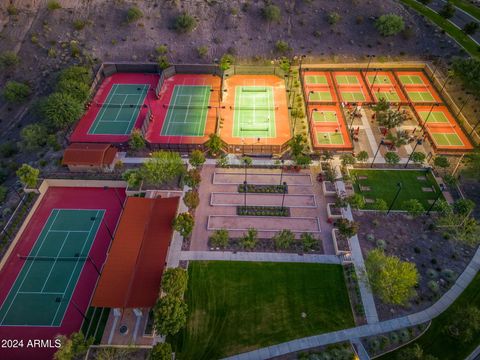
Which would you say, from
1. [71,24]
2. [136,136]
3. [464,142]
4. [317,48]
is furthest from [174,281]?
[71,24]

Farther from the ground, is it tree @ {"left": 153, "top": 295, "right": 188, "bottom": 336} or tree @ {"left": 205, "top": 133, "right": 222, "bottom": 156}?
tree @ {"left": 205, "top": 133, "right": 222, "bottom": 156}

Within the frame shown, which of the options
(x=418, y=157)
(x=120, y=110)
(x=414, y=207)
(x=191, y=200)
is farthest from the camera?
(x=120, y=110)

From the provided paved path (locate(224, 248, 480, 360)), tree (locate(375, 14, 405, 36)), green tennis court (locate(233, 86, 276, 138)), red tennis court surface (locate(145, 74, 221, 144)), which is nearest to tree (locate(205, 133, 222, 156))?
red tennis court surface (locate(145, 74, 221, 144))

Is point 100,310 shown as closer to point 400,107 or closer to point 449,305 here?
point 449,305

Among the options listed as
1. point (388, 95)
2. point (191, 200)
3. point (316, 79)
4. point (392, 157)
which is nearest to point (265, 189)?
point (191, 200)

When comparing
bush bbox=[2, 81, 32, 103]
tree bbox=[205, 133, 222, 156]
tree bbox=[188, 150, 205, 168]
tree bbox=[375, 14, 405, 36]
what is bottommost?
tree bbox=[188, 150, 205, 168]

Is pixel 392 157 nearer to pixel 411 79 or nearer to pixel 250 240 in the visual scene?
pixel 250 240

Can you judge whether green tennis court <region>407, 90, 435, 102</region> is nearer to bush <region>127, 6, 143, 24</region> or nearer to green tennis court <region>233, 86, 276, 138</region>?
green tennis court <region>233, 86, 276, 138</region>
